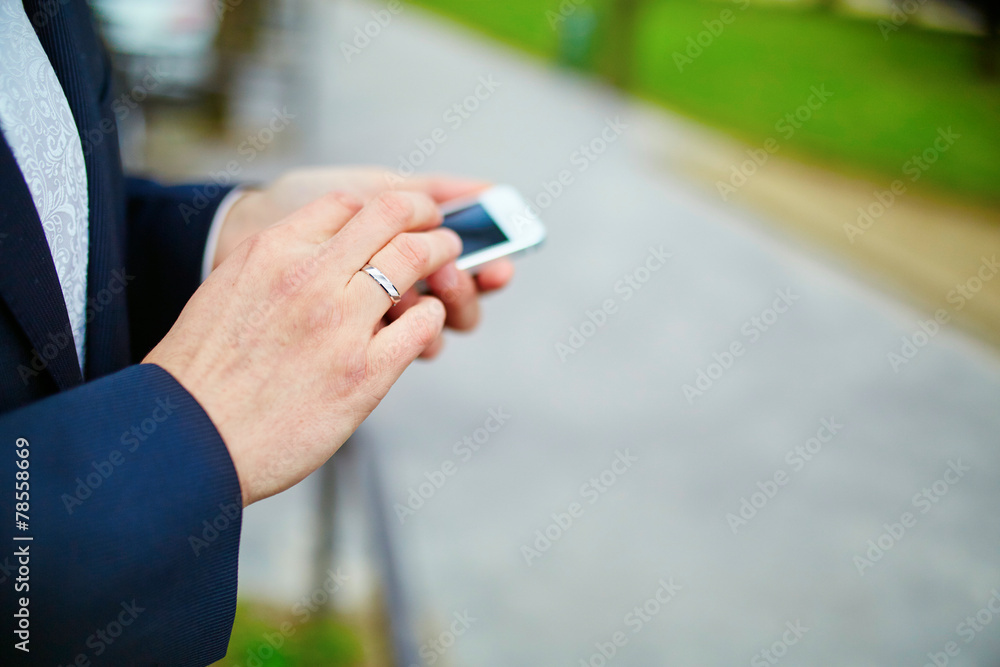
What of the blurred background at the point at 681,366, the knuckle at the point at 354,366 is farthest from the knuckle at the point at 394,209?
the blurred background at the point at 681,366

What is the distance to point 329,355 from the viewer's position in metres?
0.62

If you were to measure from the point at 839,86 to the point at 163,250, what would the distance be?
574cm

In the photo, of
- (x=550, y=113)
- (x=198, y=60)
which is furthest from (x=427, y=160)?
(x=550, y=113)

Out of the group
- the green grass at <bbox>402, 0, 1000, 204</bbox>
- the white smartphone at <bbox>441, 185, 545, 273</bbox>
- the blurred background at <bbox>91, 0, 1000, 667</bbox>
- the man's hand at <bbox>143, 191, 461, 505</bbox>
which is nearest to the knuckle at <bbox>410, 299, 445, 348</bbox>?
the man's hand at <bbox>143, 191, 461, 505</bbox>

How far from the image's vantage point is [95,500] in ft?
1.65

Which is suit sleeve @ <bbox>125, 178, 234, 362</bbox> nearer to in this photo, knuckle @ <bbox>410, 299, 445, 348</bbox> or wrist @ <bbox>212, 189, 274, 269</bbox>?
wrist @ <bbox>212, 189, 274, 269</bbox>

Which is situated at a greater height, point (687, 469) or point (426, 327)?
point (426, 327)

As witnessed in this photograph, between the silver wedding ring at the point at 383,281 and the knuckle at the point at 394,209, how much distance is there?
0.07 meters

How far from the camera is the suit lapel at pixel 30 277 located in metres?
0.56

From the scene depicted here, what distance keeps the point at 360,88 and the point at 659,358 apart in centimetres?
569

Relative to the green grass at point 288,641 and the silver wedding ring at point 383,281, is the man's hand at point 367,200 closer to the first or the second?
the silver wedding ring at point 383,281

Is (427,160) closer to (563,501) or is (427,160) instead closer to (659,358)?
(659,358)

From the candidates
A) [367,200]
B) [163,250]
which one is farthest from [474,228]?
[163,250]

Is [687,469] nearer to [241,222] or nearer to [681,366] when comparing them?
[681,366]
